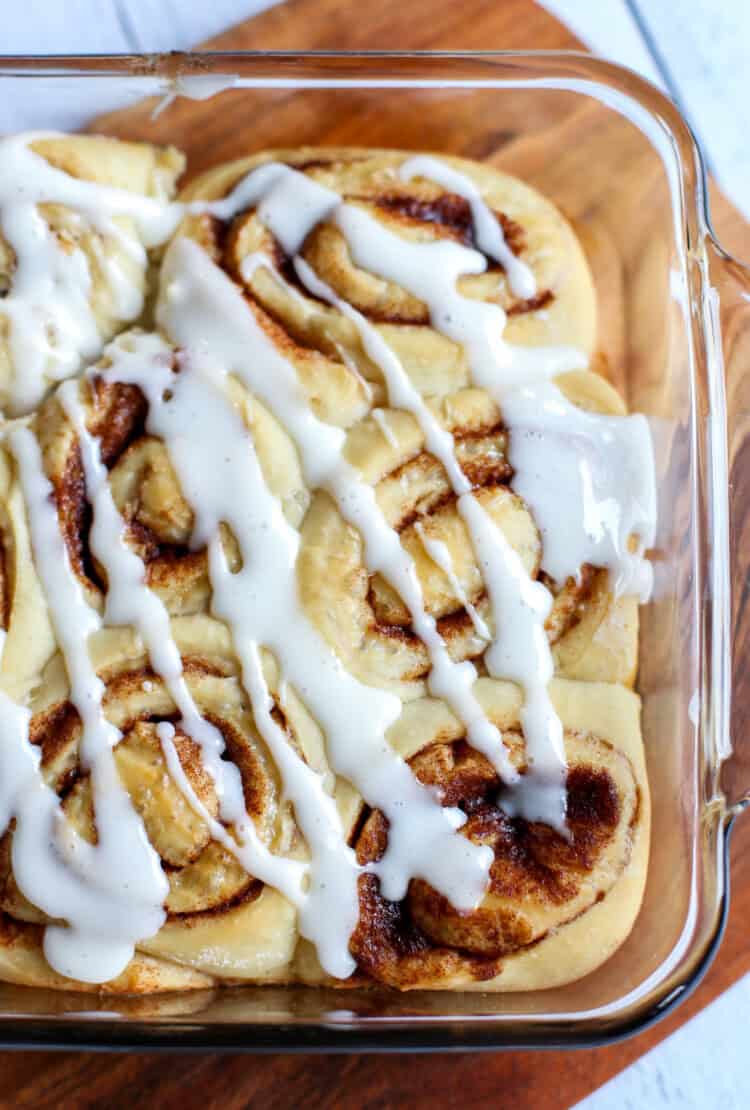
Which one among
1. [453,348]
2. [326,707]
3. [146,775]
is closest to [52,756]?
[146,775]

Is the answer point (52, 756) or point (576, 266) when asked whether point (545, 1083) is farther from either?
point (576, 266)

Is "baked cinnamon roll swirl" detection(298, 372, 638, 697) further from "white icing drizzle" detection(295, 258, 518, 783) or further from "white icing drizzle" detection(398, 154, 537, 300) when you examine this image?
"white icing drizzle" detection(398, 154, 537, 300)

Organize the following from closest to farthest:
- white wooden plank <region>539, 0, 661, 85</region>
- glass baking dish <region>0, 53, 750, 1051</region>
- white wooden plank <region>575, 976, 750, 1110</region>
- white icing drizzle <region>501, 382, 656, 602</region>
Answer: glass baking dish <region>0, 53, 750, 1051</region> < white icing drizzle <region>501, 382, 656, 602</region> < white wooden plank <region>575, 976, 750, 1110</region> < white wooden plank <region>539, 0, 661, 85</region>

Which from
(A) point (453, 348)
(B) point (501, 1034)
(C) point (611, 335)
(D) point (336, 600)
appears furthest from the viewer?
(C) point (611, 335)

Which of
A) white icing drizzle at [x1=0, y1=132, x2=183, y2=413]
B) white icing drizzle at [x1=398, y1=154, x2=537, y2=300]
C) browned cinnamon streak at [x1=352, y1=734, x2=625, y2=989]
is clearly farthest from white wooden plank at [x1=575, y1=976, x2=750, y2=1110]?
white icing drizzle at [x1=0, y1=132, x2=183, y2=413]

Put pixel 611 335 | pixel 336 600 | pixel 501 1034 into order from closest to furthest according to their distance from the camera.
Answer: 1. pixel 501 1034
2. pixel 336 600
3. pixel 611 335

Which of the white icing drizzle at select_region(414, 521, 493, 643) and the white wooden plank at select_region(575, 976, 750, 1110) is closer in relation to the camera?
the white icing drizzle at select_region(414, 521, 493, 643)
